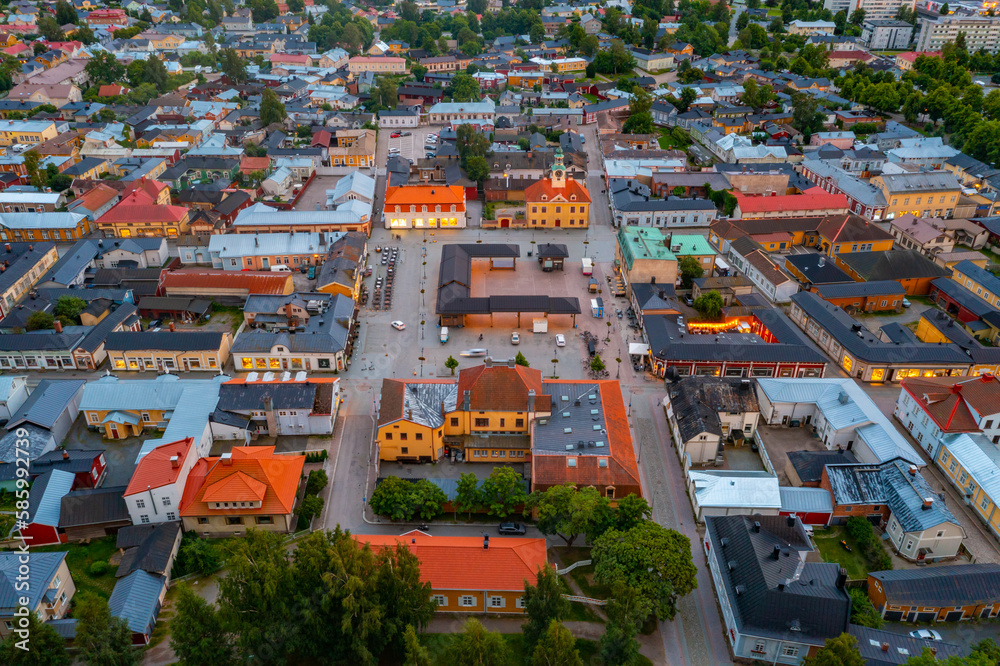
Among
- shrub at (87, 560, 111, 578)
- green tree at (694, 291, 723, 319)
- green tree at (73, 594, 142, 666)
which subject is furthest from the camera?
green tree at (694, 291, 723, 319)

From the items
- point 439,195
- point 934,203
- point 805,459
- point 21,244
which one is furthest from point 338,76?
point 805,459

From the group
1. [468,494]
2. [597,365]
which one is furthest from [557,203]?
[468,494]

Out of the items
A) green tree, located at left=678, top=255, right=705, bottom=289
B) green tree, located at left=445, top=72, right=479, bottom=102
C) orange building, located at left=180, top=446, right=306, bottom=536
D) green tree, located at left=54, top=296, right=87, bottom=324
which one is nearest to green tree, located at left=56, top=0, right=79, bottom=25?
green tree, located at left=445, top=72, right=479, bottom=102

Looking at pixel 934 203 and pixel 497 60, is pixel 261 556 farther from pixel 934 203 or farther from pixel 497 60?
pixel 497 60

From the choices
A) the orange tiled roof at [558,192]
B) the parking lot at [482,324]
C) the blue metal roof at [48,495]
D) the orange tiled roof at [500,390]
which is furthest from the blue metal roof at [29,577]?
the orange tiled roof at [558,192]

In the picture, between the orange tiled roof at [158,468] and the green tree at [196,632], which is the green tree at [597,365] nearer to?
the orange tiled roof at [158,468]

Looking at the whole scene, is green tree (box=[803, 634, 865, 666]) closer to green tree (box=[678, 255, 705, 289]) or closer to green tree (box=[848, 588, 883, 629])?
green tree (box=[848, 588, 883, 629])
